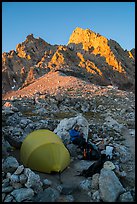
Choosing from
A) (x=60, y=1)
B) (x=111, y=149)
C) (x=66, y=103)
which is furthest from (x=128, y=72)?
(x=60, y=1)

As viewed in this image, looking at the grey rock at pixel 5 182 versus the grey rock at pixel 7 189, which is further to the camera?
the grey rock at pixel 5 182

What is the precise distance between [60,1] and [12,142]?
7529mm

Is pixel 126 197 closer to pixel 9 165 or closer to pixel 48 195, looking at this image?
pixel 48 195

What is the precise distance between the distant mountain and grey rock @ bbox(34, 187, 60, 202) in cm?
4948

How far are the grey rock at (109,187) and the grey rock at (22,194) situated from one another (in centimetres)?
232

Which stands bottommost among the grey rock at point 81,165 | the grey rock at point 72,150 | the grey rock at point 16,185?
the grey rock at point 16,185

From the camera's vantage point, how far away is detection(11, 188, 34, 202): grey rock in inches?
336

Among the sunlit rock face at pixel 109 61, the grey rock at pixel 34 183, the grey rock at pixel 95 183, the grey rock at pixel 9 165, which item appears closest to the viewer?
the grey rock at pixel 34 183

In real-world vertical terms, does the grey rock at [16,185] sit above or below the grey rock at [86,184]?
above

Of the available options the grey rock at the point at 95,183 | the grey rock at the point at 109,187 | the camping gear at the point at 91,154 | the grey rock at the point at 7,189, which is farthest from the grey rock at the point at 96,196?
the camping gear at the point at 91,154

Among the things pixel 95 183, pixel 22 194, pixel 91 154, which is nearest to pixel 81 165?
pixel 91 154

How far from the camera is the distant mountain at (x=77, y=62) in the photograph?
232 feet

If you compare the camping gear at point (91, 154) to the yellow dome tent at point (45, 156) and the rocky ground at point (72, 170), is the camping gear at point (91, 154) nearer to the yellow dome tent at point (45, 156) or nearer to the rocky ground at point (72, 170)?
the rocky ground at point (72, 170)

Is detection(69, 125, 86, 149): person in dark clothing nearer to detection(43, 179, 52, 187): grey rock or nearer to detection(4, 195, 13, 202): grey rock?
detection(43, 179, 52, 187): grey rock
